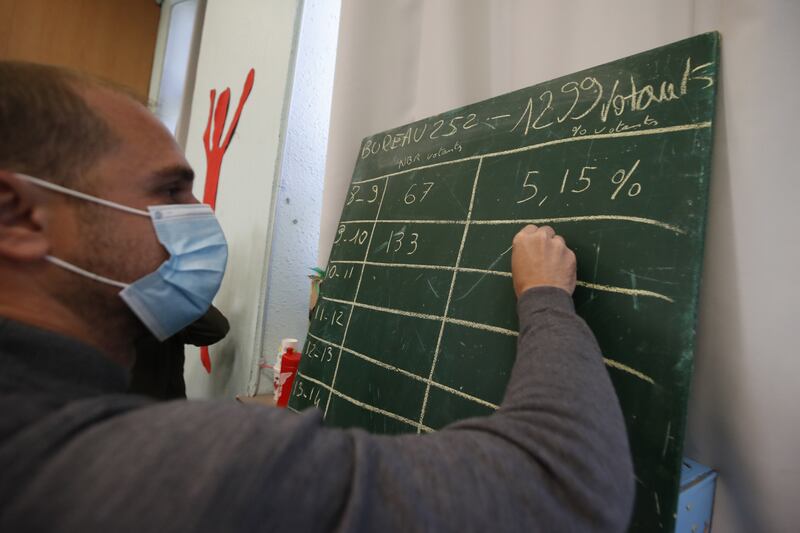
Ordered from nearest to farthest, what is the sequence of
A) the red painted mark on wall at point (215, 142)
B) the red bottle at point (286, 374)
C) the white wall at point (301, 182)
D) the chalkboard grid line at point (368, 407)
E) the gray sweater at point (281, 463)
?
the gray sweater at point (281, 463), the chalkboard grid line at point (368, 407), the red bottle at point (286, 374), the white wall at point (301, 182), the red painted mark on wall at point (215, 142)


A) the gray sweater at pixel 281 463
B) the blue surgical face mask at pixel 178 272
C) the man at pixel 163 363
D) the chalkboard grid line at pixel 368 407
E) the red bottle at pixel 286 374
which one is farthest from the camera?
the red bottle at pixel 286 374

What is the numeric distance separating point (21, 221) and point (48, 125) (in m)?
0.16

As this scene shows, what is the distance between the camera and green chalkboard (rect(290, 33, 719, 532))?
1.94 ft

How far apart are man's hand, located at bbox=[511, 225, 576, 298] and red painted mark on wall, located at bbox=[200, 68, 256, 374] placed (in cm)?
179

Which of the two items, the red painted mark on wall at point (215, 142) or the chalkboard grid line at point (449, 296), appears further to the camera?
the red painted mark on wall at point (215, 142)

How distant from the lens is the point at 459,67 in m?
1.23

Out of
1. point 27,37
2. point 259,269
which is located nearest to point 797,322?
point 259,269

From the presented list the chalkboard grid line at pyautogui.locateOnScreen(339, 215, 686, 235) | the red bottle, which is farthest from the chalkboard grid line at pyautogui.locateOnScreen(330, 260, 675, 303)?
the red bottle

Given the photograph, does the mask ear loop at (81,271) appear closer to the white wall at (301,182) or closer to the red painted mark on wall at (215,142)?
the white wall at (301,182)

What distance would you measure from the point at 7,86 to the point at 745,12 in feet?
4.13

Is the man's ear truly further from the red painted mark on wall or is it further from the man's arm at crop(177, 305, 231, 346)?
the red painted mark on wall

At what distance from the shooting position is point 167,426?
0.37 m

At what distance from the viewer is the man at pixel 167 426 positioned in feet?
1.10

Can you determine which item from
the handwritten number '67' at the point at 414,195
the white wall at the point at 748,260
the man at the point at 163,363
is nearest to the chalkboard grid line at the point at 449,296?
the handwritten number '67' at the point at 414,195
